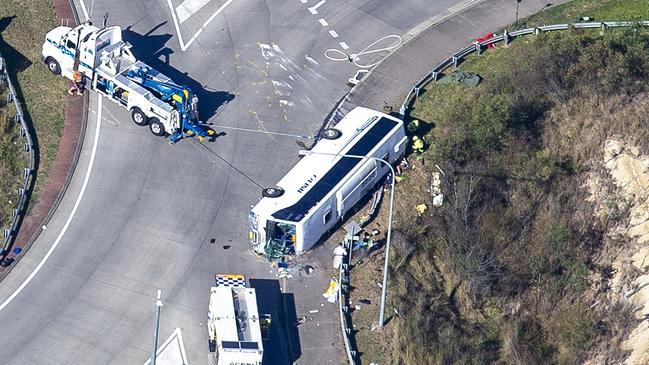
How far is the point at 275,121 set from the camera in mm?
61906

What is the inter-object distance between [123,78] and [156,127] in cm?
326

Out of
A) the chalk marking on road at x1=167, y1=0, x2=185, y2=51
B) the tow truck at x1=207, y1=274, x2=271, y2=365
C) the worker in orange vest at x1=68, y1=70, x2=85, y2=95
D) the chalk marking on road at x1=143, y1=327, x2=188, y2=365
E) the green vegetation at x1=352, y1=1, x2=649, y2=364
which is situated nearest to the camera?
the tow truck at x1=207, y1=274, x2=271, y2=365

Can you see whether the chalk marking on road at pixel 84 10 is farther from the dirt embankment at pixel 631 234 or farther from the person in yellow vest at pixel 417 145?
the dirt embankment at pixel 631 234

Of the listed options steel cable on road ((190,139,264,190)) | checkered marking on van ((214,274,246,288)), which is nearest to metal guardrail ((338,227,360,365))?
checkered marking on van ((214,274,246,288))

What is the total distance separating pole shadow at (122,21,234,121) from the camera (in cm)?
6269

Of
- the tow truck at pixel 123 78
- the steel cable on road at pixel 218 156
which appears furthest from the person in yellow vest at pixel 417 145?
the tow truck at pixel 123 78

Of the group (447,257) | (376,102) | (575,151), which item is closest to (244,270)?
(447,257)

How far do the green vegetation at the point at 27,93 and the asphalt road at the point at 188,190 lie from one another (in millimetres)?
1930

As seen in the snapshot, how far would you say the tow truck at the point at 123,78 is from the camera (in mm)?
59438

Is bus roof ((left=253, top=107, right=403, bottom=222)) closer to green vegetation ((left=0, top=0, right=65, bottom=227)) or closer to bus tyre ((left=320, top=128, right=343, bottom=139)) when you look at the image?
bus tyre ((left=320, top=128, right=343, bottom=139))

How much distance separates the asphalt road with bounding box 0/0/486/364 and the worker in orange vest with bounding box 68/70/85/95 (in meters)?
1.09

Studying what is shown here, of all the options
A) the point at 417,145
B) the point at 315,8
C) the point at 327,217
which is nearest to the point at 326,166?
the point at 327,217

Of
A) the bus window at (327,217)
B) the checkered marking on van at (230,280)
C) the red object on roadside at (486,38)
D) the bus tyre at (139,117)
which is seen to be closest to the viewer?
the checkered marking on van at (230,280)

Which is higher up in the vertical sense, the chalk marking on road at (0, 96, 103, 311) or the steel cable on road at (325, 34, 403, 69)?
the steel cable on road at (325, 34, 403, 69)
